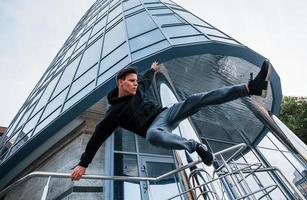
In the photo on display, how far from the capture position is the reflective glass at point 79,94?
598cm

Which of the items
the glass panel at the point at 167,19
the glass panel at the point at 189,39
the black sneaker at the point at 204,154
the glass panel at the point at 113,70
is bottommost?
the black sneaker at the point at 204,154

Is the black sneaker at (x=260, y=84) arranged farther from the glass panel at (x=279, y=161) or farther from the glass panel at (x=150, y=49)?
the glass panel at (x=279, y=161)

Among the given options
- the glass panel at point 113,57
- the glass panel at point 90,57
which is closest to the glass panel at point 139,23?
the glass panel at point 113,57

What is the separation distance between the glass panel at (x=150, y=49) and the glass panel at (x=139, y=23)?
123 cm

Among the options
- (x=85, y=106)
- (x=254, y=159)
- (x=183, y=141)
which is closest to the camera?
(x=183, y=141)

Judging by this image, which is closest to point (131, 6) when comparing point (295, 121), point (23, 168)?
point (23, 168)

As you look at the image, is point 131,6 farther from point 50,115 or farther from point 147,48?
point 50,115

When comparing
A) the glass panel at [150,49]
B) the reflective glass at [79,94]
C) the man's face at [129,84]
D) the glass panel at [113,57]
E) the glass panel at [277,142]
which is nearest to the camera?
the man's face at [129,84]

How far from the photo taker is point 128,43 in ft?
23.0

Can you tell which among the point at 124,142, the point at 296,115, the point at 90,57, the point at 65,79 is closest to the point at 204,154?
the point at 124,142

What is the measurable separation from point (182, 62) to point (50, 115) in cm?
376

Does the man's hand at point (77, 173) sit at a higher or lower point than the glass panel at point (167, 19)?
lower

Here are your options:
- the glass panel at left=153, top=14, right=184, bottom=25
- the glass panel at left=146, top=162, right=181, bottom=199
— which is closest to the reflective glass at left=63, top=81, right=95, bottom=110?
the glass panel at left=146, top=162, right=181, bottom=199

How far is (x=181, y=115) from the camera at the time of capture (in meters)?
2.69
